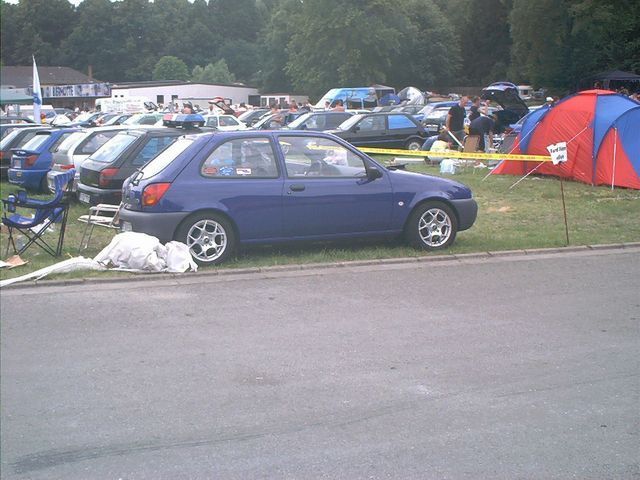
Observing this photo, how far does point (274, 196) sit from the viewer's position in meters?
9.88

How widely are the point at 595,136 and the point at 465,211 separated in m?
7.46

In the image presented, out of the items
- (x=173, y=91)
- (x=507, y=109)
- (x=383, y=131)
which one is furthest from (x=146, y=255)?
(x=173, y=91)

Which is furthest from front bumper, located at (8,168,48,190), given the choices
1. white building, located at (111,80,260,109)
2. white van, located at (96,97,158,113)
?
white building, located at (111,80,260,109)

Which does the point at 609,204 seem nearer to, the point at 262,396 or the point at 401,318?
the point at 401,318

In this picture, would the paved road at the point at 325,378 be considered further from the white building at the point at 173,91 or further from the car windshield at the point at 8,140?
the white building at the point at 173,91

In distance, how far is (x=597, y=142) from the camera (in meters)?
17.1

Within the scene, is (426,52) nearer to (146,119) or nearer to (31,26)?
(146,119)

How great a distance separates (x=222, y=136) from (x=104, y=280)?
7.66 feet

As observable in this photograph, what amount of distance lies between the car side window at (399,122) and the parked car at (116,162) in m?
13.0

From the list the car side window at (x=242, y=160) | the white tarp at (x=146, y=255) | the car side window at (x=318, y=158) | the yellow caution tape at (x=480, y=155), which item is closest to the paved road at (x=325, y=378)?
the white tarp at (x=146, y=255)

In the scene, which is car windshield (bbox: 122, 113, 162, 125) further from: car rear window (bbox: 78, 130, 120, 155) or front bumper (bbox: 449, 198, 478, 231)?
front bumper (bbox: 449, 198, 478, 231)

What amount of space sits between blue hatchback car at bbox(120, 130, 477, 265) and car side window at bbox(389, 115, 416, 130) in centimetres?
1565

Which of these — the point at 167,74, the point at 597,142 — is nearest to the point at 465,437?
the point at 597,142

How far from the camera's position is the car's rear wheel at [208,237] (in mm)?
9625
